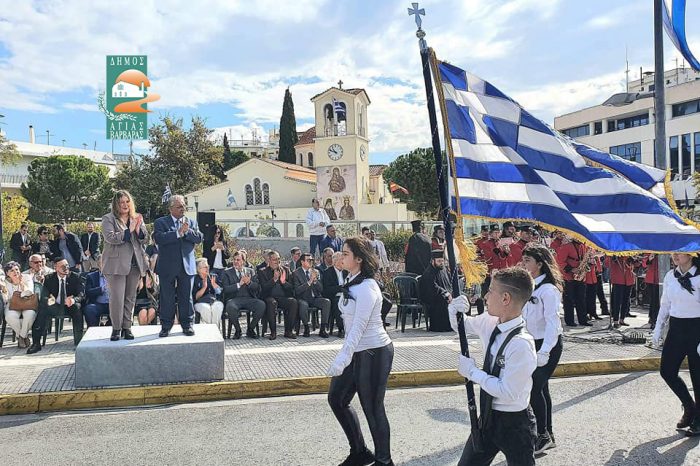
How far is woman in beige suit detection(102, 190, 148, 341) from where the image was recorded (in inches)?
296

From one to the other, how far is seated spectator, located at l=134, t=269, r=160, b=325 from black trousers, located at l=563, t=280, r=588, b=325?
7.95 metres

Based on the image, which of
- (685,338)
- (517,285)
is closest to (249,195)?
(685,338)

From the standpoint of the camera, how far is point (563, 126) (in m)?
71.3

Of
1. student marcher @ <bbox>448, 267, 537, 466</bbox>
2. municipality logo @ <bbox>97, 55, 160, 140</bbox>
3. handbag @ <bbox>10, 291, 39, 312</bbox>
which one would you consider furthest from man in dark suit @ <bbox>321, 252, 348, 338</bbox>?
municipality logo @ <bbox>97, 55, 160, 140</bbox>

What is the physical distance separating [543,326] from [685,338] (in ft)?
5.73

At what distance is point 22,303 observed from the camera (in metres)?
9.66

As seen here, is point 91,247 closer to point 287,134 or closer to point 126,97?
point 126,97

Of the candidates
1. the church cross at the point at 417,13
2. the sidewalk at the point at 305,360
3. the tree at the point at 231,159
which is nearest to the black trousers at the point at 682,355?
the sidewalk at the point at 305,360

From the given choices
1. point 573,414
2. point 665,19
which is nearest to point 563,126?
point 665,19

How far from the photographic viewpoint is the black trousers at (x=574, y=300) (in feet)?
40.8

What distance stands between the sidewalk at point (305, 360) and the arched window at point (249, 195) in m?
41.5

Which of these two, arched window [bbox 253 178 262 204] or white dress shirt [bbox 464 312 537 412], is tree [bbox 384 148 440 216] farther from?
white dress shirt [bbox 464 312 537 412]

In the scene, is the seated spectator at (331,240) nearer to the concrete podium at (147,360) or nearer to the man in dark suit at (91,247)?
the man in dark suit at (91,247)

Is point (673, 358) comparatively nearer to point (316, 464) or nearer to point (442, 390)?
point (442, 390)
